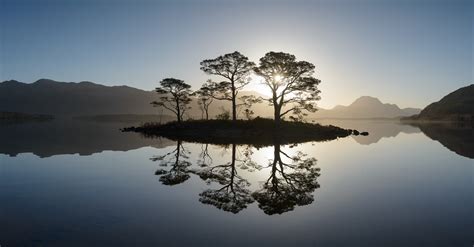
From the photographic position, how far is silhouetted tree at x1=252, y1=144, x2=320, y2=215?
1468 cm

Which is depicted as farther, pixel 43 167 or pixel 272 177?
pixel 43 167

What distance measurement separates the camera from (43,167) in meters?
25.5

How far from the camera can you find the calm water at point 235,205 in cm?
1068

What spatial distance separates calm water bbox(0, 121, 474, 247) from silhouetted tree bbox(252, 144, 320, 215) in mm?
59

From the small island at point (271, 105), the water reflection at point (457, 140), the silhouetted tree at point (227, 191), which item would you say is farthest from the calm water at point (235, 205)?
the small island at point (271, 105)

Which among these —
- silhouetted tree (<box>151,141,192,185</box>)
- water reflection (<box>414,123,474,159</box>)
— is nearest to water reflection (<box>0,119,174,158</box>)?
silhouetted tree (<box>151,141,192,185</box>)

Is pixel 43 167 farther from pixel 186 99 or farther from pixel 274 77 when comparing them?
pixel 186 99

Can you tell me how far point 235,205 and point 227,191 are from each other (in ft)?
9.23

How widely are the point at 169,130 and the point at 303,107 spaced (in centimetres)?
3185

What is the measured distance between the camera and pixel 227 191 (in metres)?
17.4

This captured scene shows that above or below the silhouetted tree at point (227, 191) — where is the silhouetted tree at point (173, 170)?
above

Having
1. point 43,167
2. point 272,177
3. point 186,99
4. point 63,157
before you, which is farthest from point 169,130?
point 272,177

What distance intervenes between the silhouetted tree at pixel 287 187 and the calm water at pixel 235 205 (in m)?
0.06

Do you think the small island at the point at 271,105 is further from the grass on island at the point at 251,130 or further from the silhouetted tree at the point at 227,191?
the silhouetted tree at the point at 227,191
